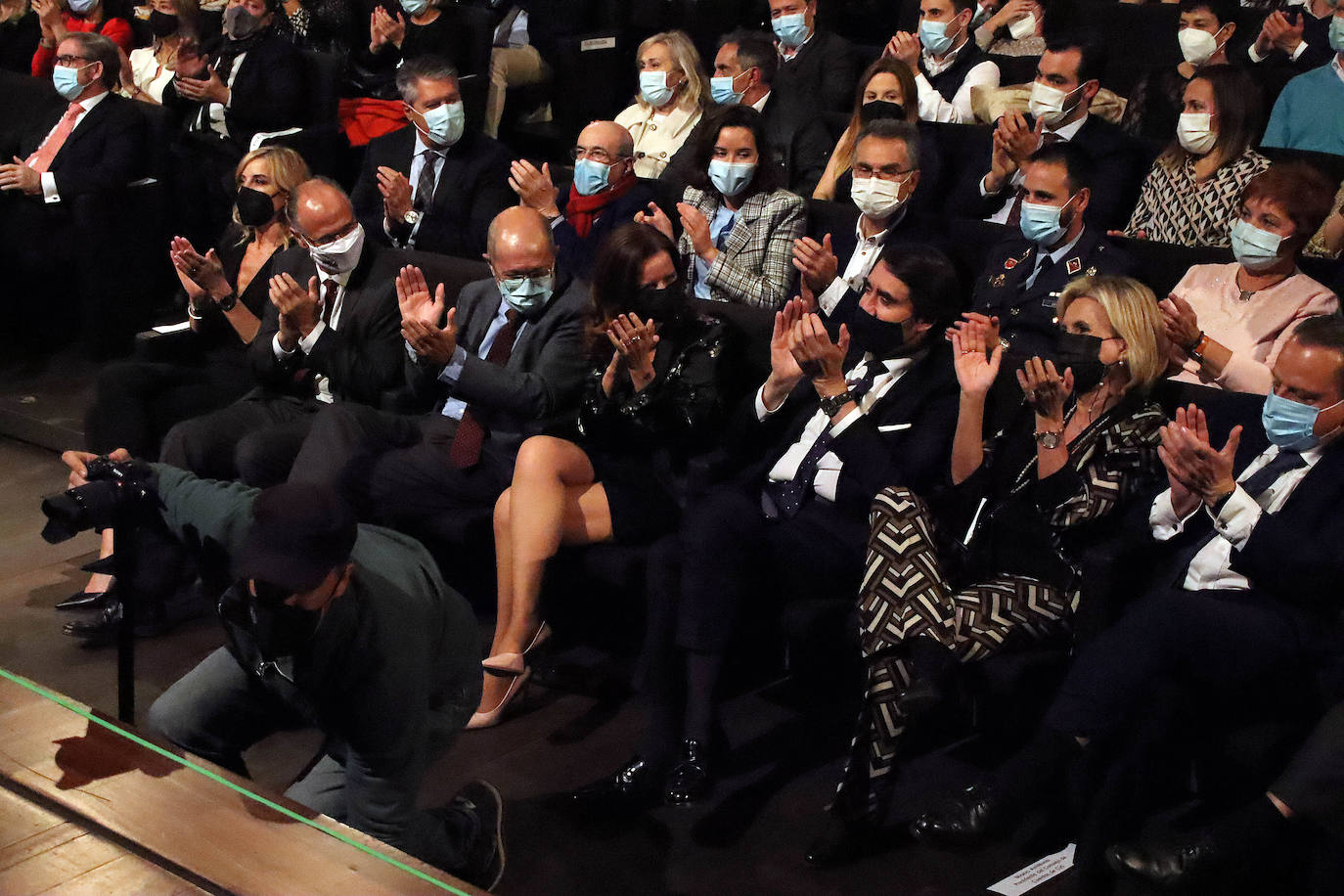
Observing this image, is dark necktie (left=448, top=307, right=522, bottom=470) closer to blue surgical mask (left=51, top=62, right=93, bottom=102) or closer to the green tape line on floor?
the green tape line on floor

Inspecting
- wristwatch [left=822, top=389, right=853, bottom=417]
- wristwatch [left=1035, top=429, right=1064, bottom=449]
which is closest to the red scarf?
wristwatch [left=822, top=389, right=853, bottom=417]

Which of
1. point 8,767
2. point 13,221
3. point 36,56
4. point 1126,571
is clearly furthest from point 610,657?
point 36,56

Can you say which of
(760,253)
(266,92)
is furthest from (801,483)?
(266,92)

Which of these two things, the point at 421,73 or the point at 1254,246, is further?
the point at 421,73

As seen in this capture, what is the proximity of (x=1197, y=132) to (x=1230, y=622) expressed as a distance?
1.69 m

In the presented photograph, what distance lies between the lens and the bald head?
3186 millimetres

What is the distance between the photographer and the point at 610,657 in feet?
10.1

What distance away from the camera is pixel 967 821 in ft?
7.78

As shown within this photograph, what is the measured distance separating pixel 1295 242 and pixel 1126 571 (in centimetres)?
92

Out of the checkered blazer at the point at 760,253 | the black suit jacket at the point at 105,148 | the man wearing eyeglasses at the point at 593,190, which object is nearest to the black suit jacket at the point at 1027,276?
the checkered blazer at the point at 760,253

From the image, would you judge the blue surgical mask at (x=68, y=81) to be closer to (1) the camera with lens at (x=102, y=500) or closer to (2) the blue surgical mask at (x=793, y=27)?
(2) the blue surgical mask at (x=793, y=27)

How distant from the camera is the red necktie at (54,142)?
496 cm

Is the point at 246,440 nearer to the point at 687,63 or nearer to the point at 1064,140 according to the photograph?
the point at 687,63

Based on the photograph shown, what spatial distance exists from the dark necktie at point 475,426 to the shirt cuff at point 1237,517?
154 centimetres
